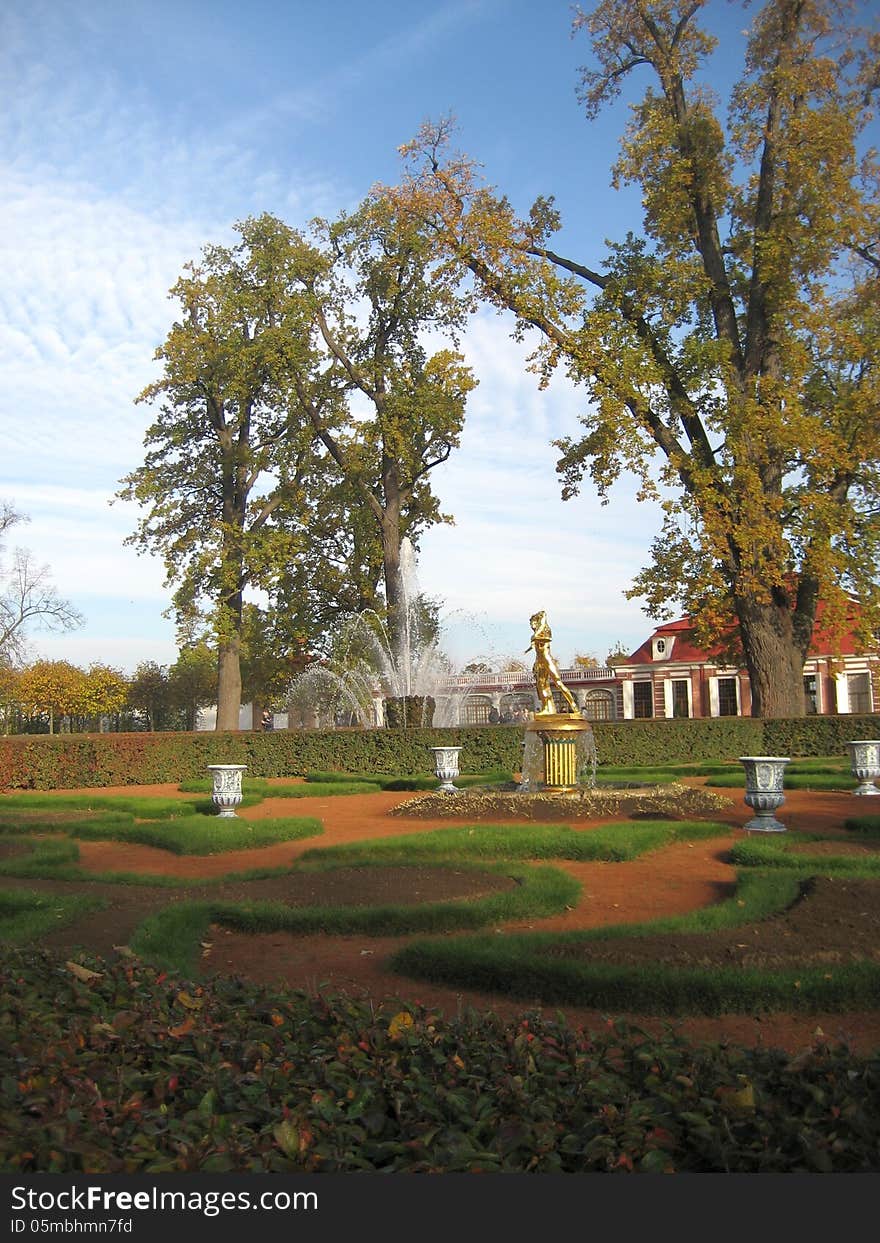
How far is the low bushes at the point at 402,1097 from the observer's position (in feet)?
9.02

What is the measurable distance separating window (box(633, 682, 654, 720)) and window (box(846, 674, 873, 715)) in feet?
30.1

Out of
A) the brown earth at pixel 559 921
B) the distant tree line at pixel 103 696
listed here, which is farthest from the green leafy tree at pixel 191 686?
the brown earth at pixel 559 921

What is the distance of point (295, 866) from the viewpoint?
9562 millimetres

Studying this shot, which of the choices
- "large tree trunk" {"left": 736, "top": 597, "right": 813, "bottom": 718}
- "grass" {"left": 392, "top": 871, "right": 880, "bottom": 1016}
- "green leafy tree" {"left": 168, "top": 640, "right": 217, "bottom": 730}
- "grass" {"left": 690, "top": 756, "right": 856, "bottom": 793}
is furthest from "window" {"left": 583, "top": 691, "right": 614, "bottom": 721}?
"grass" {"left": 392, "top": 871, "right": 880, "bottom": 1016}

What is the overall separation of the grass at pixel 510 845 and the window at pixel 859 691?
39078 millimetres

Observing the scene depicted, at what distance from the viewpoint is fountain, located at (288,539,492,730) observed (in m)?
24.6

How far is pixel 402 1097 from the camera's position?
3.10 m

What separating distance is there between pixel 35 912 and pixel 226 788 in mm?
6432

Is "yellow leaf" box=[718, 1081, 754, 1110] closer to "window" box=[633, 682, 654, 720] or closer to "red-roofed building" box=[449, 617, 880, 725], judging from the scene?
"red-roofed building" box=[449, 617, 880, 725]

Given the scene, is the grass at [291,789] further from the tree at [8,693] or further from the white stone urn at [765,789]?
the tree at [8,693]

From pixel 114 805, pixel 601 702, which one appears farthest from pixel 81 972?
pixel 601 702

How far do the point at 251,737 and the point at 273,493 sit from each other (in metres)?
8.90

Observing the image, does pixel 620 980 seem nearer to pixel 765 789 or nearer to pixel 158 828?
pixel 765 789

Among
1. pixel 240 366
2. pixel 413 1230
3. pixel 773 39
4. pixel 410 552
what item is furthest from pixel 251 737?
pixel 413 1230
